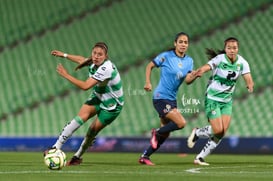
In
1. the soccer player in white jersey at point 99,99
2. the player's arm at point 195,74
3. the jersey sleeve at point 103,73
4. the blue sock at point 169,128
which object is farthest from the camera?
the blue sock at point 169,128

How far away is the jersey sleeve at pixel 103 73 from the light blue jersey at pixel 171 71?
128cm

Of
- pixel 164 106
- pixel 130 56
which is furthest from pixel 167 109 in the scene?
pixel 130 56

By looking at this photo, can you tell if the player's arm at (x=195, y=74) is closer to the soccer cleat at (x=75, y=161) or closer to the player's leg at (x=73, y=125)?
the player's leg at (x=73, y=125)

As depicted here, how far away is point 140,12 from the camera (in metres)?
25.8

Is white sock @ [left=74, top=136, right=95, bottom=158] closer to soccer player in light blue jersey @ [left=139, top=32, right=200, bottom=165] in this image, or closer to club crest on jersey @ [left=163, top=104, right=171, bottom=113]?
soccer player in light blue jersey @ [left=139, top=32, right=200, bottom=165]

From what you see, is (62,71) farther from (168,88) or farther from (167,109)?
(168,88)

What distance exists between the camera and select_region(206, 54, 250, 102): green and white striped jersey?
12812mm

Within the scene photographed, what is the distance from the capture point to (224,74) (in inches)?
506

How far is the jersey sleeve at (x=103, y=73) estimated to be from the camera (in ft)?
39.5

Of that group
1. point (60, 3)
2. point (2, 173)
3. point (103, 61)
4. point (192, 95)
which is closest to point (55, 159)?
point (2, 173)

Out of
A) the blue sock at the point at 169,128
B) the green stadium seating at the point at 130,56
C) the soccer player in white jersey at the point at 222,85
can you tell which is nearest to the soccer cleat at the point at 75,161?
the blue sock at the point at 169,128

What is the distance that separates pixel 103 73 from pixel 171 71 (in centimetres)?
162

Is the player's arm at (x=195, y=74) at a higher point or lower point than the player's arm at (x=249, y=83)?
higher

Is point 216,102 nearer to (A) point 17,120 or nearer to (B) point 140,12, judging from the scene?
(A) point 17,120
